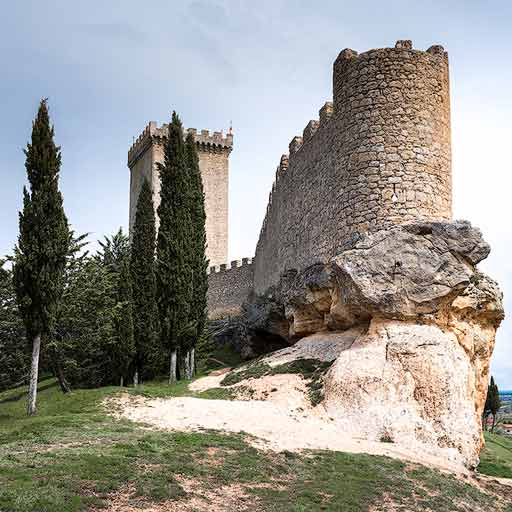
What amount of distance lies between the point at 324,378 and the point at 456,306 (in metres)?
4.18

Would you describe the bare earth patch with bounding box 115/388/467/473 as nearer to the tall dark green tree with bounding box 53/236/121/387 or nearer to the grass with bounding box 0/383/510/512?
the grass with bounding box 0/383/510/512

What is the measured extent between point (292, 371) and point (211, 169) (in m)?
38.4

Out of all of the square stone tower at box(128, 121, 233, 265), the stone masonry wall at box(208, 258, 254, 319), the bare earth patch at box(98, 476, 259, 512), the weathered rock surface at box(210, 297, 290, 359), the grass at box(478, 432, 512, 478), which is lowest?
the grass at box(478, 432, 512, 478)

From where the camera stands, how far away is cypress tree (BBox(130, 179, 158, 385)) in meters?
26.2

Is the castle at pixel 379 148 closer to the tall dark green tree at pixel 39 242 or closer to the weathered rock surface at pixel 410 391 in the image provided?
the weathered rock surface at pixel 410 391

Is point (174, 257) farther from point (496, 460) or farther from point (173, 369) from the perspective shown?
point (496, 460)

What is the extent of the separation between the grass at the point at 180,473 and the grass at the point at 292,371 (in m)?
5.16

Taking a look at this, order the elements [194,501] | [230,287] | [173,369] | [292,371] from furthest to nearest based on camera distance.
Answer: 1. [230,287]
2. [173,369]
3. [292,371]
4. [194,501]

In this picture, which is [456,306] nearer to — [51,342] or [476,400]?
[476,400]

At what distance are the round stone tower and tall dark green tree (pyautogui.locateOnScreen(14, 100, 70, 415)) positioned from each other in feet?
27.5

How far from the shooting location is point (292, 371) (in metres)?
20.1

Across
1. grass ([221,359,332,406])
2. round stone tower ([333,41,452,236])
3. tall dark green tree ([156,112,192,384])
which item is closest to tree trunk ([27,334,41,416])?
grass ([221,359,332,406])

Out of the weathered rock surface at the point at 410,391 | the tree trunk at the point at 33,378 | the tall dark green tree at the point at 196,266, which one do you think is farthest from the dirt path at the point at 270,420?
the tall dark green tree at the point at 196,266

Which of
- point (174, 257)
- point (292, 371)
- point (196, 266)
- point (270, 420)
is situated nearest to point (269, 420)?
point (270, 420)
